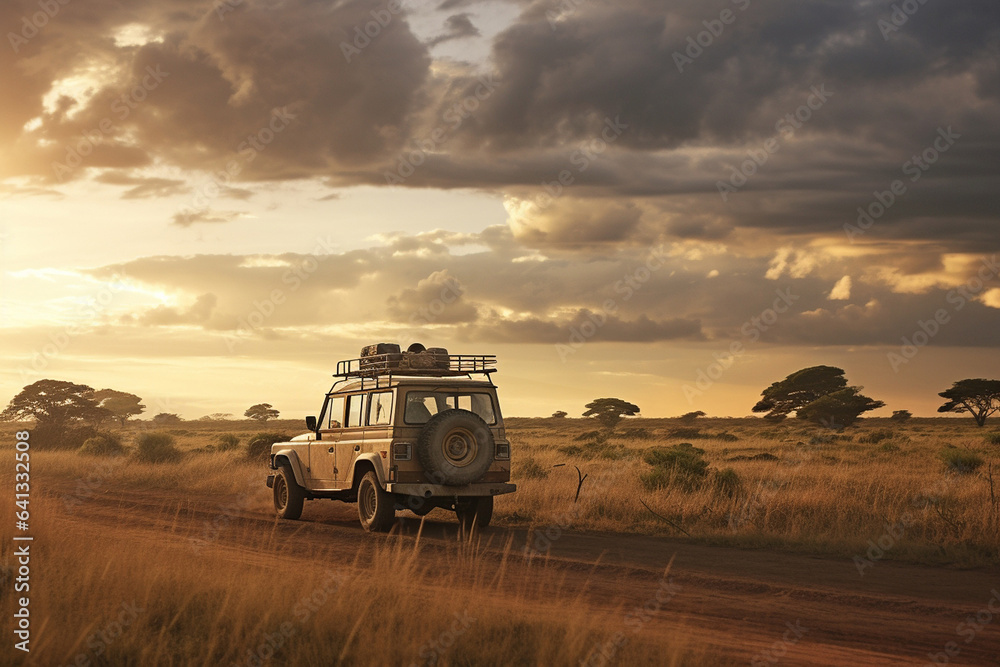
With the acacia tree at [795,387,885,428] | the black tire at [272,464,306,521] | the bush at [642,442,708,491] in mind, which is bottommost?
the black tire at [272,464,306,521]

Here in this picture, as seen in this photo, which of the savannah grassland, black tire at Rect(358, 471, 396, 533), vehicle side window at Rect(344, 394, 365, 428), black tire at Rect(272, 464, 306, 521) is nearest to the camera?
the savannah grassland

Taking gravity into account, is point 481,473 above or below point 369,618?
above

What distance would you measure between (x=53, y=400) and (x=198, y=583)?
2204 inches

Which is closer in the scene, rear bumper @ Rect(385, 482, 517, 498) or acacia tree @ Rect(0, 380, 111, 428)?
rear bumper @ Rect(385, 482, 517, 498)

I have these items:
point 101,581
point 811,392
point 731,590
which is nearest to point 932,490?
point 731,590

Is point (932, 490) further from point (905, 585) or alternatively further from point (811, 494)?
point (905, 585)

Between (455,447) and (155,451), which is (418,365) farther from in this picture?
(155,451)

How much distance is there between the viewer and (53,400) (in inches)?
2345

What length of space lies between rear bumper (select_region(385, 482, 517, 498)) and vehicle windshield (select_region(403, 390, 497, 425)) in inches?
43.0

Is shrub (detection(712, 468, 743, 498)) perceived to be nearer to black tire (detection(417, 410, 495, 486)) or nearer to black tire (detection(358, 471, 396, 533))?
black tire (detection(417, 410, 495, 486))

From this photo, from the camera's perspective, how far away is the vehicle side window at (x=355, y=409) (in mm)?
16969

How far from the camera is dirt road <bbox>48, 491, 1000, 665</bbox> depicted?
8.32 m

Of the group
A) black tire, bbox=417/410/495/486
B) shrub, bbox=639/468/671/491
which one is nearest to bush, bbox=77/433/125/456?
shrub, bbox=639/468/671/491

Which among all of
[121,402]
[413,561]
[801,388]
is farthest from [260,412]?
[413,561]
